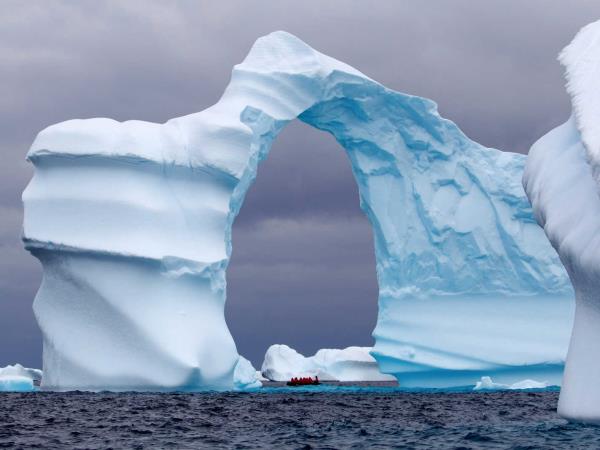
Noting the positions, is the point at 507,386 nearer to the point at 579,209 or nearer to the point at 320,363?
the point at 579,209

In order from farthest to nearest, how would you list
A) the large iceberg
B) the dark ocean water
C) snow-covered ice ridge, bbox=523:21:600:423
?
1. the large iceberg
2. the dark ocean water
3. snow-covered ice ridge, bbox=523:21:600:423

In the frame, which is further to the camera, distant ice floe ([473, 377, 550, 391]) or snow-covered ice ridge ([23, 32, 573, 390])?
distant ice floe ([473, 377, 550, 391])

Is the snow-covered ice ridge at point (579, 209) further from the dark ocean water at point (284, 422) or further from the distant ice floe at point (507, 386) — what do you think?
the distant ice floe at point (507, 386)

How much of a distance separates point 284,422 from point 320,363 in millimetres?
24395

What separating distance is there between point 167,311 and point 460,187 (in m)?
7.87

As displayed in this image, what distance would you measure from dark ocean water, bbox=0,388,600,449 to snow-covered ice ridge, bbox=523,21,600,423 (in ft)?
1.99

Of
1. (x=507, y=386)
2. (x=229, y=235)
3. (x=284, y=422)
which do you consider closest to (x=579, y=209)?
(x=284, y=422)

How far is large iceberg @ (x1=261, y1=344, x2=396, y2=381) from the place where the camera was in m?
38.3

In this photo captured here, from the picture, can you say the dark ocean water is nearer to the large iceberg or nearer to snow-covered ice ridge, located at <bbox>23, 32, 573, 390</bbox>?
snow-covered ice ridge, located at <bbox>23, 32, 573, 390</bbox>

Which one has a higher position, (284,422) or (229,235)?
(229,235)

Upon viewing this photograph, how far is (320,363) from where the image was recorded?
38.5m

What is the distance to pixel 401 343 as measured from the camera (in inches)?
951

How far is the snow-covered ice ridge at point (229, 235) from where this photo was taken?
1988 cm

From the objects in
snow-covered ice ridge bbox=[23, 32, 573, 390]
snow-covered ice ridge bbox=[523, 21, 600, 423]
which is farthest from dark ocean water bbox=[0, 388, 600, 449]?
snow-covered ice ridge bbox=[23, 32, 573, 390]
